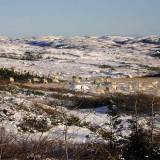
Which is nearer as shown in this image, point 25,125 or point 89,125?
point 25,125

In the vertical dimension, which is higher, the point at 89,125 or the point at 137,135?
the point at 137,135

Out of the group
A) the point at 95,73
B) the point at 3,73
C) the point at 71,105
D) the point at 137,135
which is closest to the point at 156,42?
the point at 95,73

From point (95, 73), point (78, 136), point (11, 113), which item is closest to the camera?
point (78, 136)

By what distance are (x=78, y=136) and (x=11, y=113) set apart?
3.12 metres

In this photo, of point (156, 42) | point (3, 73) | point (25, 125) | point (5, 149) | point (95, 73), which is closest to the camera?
point (5, 149)

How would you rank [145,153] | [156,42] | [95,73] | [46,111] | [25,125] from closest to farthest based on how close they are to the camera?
[145,153]
[25,125]
[46,111]
[95,73]
[156,42]

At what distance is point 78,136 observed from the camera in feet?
46.4

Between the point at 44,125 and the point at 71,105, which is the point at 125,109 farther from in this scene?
the point at 44,125

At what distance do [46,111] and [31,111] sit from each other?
680mm

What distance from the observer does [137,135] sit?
10484mm

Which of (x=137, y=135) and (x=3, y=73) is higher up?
(x=137, y=135)

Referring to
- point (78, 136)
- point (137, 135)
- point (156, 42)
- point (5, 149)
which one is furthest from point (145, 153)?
point (156, 42)

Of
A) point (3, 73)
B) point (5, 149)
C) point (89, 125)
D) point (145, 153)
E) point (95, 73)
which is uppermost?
point (5, 149)

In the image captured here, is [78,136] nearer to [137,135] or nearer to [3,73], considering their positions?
[137,135]
